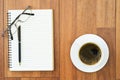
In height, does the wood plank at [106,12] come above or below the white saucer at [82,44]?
above

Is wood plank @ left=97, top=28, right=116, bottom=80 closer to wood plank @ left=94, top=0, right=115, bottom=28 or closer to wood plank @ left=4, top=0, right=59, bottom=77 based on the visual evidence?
wood plank @ left=94, top=0, right=115, bottom=28

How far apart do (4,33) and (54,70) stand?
1.10ft

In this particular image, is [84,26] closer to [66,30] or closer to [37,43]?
[66,30]

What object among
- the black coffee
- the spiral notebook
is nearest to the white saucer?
the black coffee

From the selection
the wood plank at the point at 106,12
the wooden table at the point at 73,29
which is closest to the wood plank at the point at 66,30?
the wooden table at the point at 73,29

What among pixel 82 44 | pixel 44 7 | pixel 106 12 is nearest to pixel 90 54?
pixel 82 44

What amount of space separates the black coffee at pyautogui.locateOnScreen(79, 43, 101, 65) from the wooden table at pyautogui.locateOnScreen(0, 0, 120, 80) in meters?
0.07

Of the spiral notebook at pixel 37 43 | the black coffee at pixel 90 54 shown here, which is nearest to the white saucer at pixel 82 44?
the black coffee at pixel 90 54

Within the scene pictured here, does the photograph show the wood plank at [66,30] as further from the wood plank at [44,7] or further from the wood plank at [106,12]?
the wood plank at [106,12]

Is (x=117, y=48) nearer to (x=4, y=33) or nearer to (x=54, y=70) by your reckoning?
(x=54, y=70)

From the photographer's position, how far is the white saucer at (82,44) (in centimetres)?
116

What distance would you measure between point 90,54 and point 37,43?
0.94ft

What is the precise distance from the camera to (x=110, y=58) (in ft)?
3.98

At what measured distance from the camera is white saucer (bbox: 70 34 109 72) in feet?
3.79
